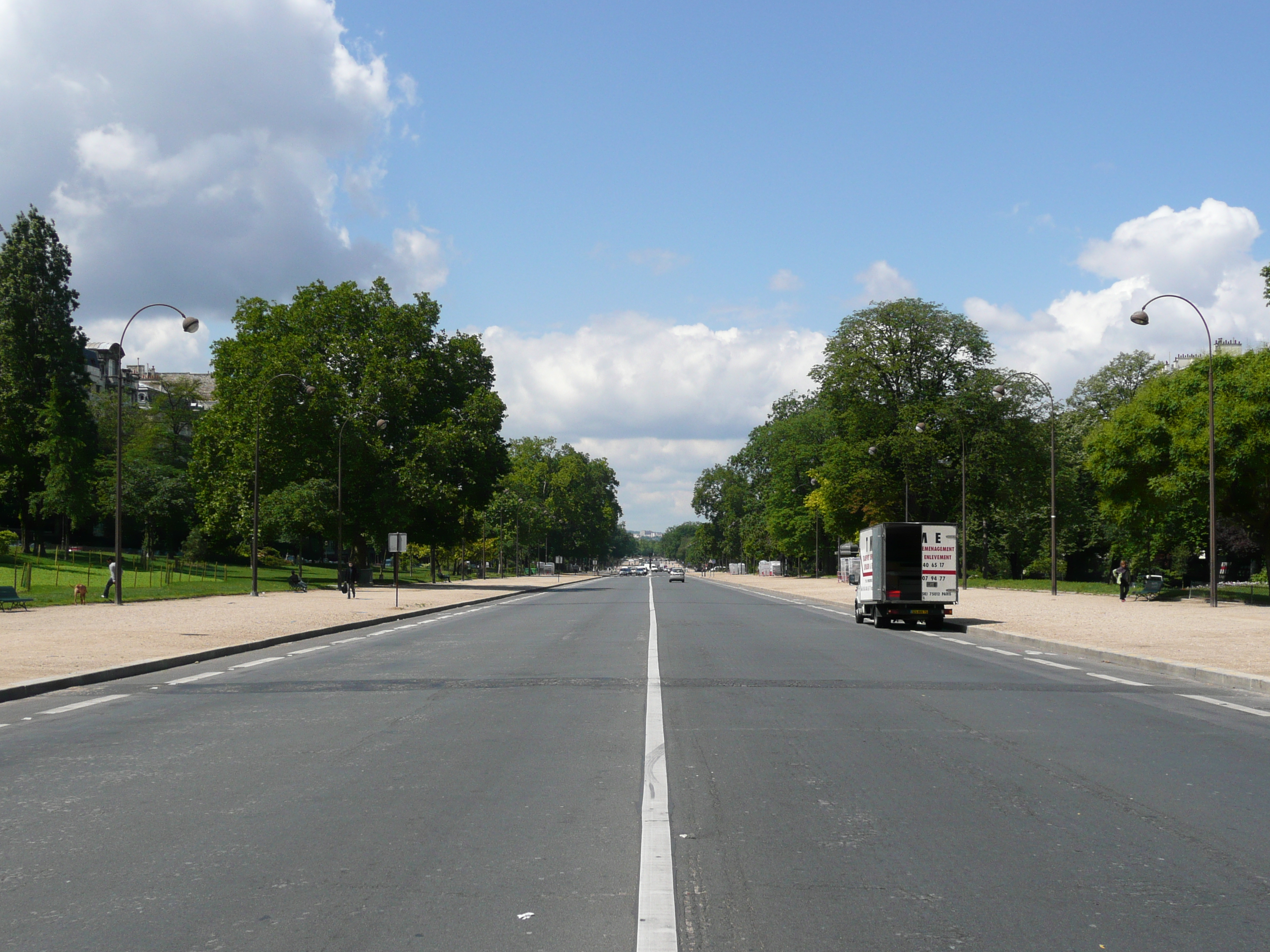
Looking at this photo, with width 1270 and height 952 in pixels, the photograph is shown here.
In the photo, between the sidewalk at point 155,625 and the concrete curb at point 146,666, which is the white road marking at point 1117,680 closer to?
the concrete curb at point 146,666

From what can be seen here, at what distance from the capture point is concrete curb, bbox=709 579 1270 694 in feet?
45.2

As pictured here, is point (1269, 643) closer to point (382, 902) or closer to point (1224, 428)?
point (382, 902)

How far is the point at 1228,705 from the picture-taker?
12039 mm

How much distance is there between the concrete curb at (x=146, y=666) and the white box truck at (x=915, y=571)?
12.6m

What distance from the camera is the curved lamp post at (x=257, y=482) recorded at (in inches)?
1764

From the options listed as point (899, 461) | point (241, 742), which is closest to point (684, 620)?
point (241, 742)

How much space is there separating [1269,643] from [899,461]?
165ft

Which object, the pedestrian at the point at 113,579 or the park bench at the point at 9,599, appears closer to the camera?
the park bench at the point at 9,599

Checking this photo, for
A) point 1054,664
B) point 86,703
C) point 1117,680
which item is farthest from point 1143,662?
point 86,703

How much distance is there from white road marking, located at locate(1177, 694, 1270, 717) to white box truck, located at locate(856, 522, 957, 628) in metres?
14.5

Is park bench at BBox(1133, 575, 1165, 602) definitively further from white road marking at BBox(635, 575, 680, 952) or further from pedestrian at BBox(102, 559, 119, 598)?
white road marking at BBox(635, 575, 680, 952)

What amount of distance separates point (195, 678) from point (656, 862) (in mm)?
10798

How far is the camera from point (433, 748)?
8.77m

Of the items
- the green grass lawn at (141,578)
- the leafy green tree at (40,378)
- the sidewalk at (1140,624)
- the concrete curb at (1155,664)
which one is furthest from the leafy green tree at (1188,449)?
the leafy green tree at (40,378)
